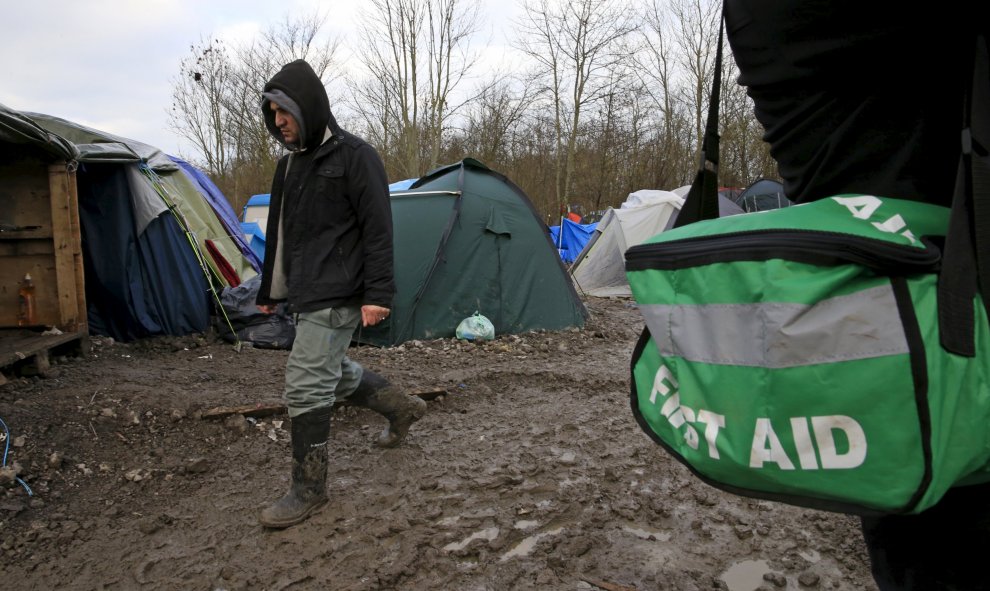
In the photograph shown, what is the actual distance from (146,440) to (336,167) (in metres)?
1.97

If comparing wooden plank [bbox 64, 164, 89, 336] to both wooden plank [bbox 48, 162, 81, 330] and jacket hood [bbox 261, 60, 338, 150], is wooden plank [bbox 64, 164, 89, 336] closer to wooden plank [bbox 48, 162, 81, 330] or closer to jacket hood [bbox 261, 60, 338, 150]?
wooden plank [bbox 48, 162, 81, 330]

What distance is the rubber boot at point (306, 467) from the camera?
2611 millimetres

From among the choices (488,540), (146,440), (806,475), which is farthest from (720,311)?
(146,440)

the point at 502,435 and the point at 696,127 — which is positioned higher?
the point at 696,127

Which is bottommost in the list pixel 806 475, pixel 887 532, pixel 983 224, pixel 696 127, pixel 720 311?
pixel 887 532

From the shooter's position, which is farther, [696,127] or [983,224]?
[696,127]

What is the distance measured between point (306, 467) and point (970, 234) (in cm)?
245

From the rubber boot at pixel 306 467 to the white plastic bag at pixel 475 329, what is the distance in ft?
12.1

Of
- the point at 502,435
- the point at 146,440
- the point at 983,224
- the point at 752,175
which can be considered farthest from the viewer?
the point at 752,175

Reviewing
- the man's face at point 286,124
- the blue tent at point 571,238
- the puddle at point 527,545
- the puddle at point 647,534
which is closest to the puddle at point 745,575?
the puddle at point 647,534

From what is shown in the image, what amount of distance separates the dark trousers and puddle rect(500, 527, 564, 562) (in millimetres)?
1455

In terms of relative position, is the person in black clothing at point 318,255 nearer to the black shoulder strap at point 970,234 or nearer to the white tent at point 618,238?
the black shoulder strap at point 970,234

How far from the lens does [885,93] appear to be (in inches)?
39.4

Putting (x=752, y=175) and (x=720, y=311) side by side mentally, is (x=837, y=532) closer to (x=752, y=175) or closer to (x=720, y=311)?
(x=720, y=311)
